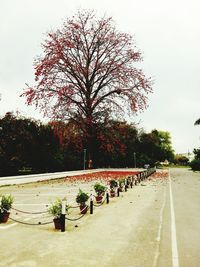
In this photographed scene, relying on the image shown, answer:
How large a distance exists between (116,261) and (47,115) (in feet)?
99.7

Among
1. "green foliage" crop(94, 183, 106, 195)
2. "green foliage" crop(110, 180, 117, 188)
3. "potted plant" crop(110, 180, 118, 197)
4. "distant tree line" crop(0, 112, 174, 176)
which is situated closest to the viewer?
"green foliage" crop(94, 183, 106, 195)

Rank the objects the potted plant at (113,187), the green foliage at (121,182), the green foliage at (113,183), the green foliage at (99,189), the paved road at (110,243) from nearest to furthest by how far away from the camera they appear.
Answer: the paved road at (110,243) → the green foliage at (99,189) → the potted plant at (113,187) → the green foliage at (113,183) → the green foliage at (121,182)

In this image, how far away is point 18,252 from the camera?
727 centimetres

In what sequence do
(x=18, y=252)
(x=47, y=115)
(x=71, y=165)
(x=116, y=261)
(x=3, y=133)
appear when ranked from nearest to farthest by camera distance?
(x=116, y=261) → (x=18, y=252) → (x=47, y=115) → (x=3, y=133) → (x=71, y=165)

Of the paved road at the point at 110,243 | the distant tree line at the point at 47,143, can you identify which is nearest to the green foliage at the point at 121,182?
the paved road at the point at 110,243

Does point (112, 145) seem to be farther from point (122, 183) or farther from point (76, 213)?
point (76, 213)

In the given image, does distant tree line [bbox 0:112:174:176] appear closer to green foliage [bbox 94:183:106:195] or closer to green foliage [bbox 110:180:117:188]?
green foliage [bbox 110:180:117:188]

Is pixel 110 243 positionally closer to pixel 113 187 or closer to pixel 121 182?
pixel 113 187

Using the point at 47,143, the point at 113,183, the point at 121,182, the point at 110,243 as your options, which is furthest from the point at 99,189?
the point at 47,143

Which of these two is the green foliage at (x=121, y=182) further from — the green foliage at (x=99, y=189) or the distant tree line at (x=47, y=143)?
the distant tree line at (x=47, y=143)

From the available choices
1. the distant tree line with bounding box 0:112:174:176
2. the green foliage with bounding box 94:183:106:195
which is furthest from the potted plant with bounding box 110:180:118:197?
the distant tree line with bounding box 0:112:174:176

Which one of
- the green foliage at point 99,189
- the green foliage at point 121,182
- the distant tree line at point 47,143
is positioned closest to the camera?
the green foliage at point 99,189

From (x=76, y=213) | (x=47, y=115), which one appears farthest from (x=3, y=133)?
(x=76, y=213)

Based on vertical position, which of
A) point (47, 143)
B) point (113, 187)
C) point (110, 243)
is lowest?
point (110, 243)
